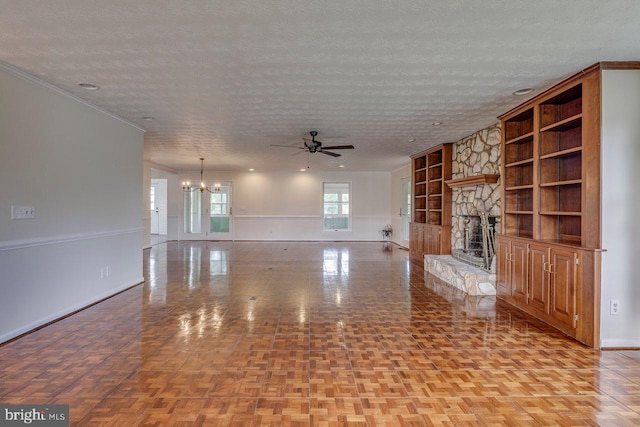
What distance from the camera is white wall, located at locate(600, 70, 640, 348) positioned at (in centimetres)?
311

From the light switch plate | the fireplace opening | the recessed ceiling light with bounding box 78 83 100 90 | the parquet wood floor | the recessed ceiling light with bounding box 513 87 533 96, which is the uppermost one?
the recessed ceiling light with bounding box 513 87 533 96

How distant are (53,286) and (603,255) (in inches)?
213

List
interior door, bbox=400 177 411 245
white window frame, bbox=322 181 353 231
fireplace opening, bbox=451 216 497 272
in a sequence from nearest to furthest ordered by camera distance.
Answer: fireplace opening, bbox=451 216 497 272 < interior door, bbox=400 177 411 245 < white window frame, bbox=322 181 353 231

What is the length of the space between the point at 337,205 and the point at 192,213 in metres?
5.16

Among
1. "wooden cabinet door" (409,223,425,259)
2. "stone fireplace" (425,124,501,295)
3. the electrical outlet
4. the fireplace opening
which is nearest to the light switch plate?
"stone fireplace" (425,124,501,295)

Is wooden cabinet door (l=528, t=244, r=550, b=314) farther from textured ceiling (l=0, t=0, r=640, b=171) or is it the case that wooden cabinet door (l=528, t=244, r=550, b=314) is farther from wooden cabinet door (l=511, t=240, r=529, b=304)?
textured ceiling (l=0, t=0, r=640, b=171)

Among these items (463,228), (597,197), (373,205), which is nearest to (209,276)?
(463,228)

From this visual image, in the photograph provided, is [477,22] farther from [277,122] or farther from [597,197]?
[277,122]

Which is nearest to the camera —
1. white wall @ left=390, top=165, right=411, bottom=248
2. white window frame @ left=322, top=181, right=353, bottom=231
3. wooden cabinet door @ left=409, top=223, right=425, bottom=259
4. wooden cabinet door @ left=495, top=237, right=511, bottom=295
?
wooden cabinet door @ left=495, top=237, right=511, bottom=295

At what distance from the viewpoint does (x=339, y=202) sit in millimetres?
12664

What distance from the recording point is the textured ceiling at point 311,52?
2281mm

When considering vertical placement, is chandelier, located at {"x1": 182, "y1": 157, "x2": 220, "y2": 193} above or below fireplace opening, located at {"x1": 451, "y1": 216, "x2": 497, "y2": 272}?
above

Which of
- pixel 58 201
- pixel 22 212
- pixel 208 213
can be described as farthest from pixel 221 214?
pixel 22 212

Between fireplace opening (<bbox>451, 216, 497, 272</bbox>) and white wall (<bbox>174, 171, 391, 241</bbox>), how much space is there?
6.09m
